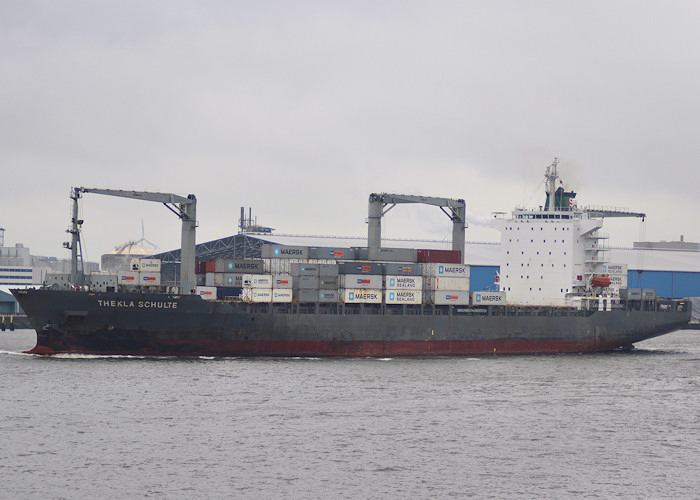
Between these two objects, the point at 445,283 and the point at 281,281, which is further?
the point at 445,283

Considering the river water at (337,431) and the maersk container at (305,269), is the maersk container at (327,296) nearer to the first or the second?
the maersk container at (305,269)

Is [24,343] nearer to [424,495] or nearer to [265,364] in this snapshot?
[265,364]

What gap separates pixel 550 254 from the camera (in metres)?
67.7

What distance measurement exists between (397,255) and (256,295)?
419 inches

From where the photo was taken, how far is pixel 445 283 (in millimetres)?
60000

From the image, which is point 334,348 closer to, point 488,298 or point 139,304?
point 488,298

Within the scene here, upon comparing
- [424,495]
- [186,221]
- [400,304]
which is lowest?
[424,495]

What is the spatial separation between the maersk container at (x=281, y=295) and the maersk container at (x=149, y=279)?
23.4 feet

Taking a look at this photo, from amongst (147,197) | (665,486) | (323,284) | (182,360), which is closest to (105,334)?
(182,360)

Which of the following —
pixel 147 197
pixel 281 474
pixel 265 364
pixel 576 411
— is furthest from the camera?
pixel 147 197

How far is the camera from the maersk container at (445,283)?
59688 millimetres

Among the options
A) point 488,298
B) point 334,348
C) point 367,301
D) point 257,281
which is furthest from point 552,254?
point 257,281

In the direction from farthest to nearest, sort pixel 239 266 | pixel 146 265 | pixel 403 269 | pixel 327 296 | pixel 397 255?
pixel 397 255
pixel 403 269
pixel 239 266
pixel 327 296
pixel 146 265

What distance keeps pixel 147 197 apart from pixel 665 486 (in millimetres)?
38256
